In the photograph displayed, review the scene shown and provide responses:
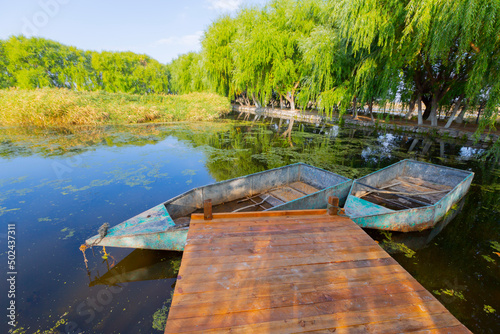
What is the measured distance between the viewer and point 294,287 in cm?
205

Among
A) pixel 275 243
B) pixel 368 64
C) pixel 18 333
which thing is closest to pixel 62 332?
pixel 18 333

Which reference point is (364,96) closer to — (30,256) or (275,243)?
(275,243)

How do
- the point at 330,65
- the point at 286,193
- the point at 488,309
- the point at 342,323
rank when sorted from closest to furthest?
the point at 342,323
the point at 488,309
the point at 286,193
the point at 330,65

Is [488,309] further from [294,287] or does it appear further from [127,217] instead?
[127,217]

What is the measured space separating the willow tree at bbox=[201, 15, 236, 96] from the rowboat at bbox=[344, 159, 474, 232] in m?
19.9

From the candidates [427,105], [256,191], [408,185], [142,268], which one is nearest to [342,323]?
[142,268]

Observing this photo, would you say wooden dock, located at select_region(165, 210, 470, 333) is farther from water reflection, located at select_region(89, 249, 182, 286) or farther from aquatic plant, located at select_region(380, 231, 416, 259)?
aquatic plant, located at select_region(380, 231, 416, 259)

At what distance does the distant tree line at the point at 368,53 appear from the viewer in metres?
7.95

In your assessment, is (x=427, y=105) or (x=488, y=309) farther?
(x=427, y=105)

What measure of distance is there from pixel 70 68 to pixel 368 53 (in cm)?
4476

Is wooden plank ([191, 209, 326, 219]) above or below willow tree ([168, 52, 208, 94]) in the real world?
below

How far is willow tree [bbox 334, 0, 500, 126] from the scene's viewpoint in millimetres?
7297

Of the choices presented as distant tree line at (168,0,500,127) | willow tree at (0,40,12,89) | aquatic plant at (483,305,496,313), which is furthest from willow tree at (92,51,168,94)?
aquatic plant at (483,305,496,313)

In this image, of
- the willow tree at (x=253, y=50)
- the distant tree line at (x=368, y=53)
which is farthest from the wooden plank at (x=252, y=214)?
the willow tree at (x=253, y=50)
